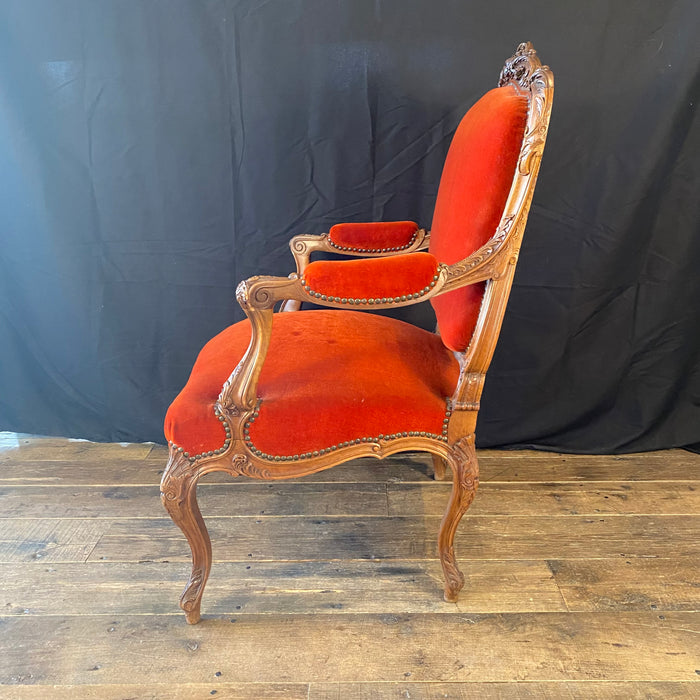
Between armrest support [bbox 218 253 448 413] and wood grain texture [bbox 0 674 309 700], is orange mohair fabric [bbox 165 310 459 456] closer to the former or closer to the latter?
armrest support [bbox 218 253 448 413]

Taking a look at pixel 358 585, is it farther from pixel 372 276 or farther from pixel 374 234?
pixel 374 234

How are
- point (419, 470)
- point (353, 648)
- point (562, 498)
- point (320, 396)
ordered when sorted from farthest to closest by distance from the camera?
point (419, 470) < point (562, 498) < point (353, 648) < point (320, 396)

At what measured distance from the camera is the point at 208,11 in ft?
5.02

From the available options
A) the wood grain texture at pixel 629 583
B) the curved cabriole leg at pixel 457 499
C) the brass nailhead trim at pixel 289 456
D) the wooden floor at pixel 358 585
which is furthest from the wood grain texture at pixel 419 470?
the brass nailhead trim at pixel 289 456

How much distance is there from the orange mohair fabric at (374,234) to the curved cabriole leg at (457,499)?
26.7 inches

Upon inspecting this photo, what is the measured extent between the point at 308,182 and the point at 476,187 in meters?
0.76

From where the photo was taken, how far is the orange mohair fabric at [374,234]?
152 cm

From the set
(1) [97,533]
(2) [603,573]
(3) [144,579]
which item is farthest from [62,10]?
(2) [603,573]

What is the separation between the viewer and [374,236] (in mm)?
1527

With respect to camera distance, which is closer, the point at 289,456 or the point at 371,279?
the point at 371,279

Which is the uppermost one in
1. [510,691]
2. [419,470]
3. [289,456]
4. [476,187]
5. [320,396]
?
[476,187]

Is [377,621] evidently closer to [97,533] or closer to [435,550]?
[435,550]

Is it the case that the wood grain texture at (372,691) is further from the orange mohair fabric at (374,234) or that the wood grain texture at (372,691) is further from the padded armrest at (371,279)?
the orange mohair fabric at (374,234)

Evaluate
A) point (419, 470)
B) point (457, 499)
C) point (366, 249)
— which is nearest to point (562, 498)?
point (419, 470)
